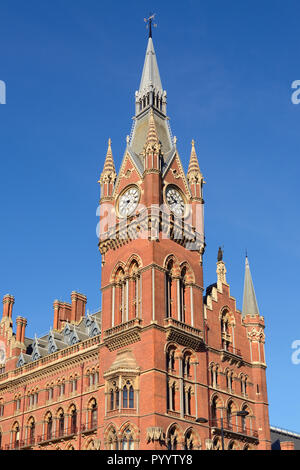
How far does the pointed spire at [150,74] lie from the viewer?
82.1 metres

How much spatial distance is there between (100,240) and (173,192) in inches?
347

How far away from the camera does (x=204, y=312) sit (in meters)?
69.5

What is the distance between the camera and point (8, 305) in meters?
91.2

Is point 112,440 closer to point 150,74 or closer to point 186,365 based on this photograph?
point 186,365

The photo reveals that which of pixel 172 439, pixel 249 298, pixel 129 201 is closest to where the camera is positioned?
pixel 172 439

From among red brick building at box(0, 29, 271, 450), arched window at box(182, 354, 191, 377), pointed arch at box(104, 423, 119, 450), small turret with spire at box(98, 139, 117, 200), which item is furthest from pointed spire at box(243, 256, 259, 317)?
pointed arch at box(104, 423, 119, 450)

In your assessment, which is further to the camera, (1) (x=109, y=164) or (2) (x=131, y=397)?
(1) (x=109, y=164)

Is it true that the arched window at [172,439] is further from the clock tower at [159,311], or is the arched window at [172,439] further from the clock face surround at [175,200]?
the clock face surround at [175,200]

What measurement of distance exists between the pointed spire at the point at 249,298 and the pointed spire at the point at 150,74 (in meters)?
23.8

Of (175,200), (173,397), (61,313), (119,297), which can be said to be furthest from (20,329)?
(173,397)

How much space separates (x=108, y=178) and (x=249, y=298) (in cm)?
1999

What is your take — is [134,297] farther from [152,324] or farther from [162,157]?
[162,157]

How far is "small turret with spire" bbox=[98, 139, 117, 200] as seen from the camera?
72.8 metres

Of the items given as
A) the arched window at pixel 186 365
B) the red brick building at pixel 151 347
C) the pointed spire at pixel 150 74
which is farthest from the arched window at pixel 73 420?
the pointed spire at pixel 150 74
